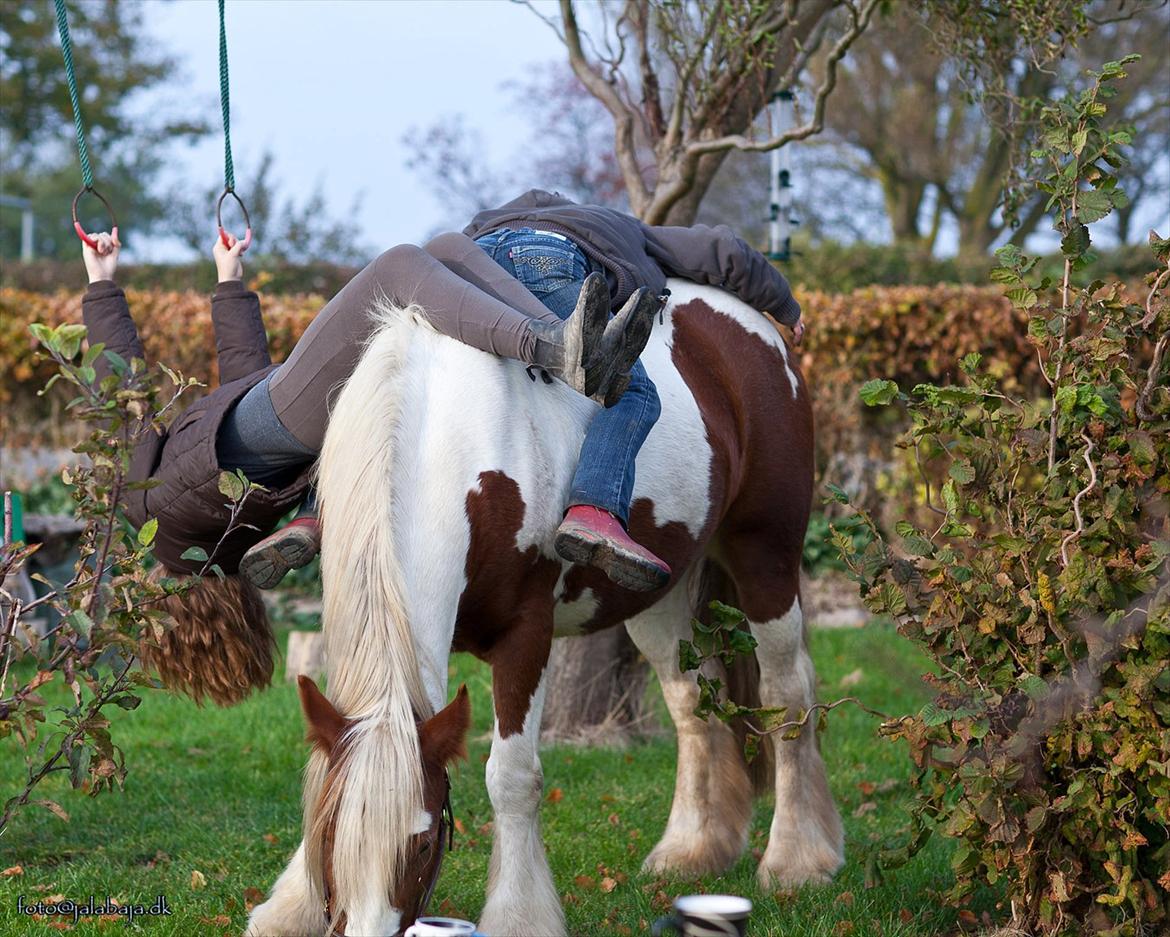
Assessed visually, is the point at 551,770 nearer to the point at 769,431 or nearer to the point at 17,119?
the point at 769,431

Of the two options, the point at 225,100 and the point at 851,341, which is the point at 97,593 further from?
the point at 851,341

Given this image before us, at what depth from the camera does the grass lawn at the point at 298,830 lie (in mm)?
3549

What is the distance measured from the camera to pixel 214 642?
3594mm

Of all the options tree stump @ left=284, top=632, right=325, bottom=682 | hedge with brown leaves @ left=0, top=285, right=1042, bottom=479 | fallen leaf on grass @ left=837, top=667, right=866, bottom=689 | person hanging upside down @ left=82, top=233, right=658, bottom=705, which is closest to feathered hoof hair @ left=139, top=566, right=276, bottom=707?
person hanging upside down @ left=82, top=233, right=658, bottom=705

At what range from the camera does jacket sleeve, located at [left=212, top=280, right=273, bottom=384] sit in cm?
403

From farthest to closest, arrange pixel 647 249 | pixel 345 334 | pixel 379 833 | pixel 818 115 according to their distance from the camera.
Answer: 1. pixel 818 115
2. pixel 647 249
3. pixel 345 334
4. pixel 379 833

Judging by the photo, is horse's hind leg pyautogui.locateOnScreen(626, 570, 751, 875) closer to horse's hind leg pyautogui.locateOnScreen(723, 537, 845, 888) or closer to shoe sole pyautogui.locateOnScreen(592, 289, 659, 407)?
horse's hind leg pyautogui.locateOnScreen(723, 537, 845, 888)

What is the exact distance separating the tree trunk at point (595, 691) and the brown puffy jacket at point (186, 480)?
7.70 ft

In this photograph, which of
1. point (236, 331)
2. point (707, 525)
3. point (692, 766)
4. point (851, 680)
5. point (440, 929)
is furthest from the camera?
point (851, 680)

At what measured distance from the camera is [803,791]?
168 inches

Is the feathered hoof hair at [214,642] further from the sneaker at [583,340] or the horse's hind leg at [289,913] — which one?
the sneaker at [583,340]

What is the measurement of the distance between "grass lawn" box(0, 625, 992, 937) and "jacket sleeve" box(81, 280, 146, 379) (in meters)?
1.52

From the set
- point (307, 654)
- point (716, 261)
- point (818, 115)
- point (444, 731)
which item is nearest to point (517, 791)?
point (444, 731)

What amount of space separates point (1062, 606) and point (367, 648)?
5.34 feet
